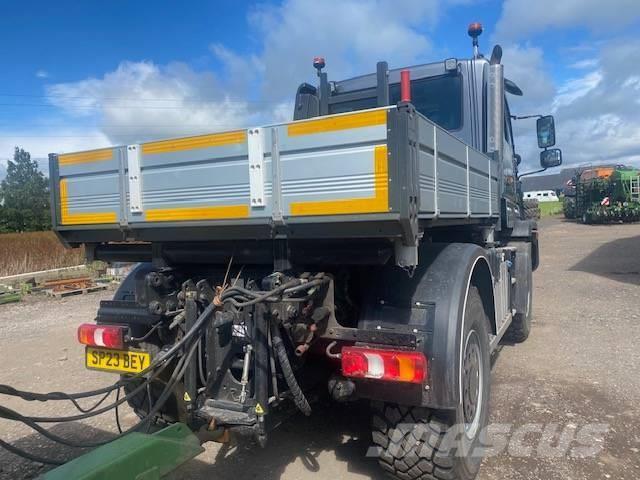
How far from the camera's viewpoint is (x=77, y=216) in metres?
3.39

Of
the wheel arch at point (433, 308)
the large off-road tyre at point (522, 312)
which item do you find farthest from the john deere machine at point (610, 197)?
the wheel arch at point (433, 308)

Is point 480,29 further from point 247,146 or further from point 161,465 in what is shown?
point 161,465

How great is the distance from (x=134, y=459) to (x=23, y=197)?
5669 centimetres

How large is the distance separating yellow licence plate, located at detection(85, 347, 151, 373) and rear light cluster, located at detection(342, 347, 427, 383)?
129cm

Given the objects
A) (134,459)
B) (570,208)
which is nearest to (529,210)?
(134,459)

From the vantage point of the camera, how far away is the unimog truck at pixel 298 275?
2477 millimetres

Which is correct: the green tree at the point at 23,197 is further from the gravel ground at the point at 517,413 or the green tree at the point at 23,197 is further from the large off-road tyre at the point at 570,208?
the large off-road tyre at the point at 570,208

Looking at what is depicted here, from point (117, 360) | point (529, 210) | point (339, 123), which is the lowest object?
point (117, 360)

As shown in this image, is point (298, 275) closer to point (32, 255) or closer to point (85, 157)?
point (85, 157)

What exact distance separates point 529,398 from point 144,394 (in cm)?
309

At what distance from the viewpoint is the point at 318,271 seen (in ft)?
9.84

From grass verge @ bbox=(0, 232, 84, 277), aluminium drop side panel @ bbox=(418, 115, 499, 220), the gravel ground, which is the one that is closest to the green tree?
grass verge @ bbox=(0, 232, 84, 277)

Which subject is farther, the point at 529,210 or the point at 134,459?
the point at 529,210

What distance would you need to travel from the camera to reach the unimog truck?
248 cm
